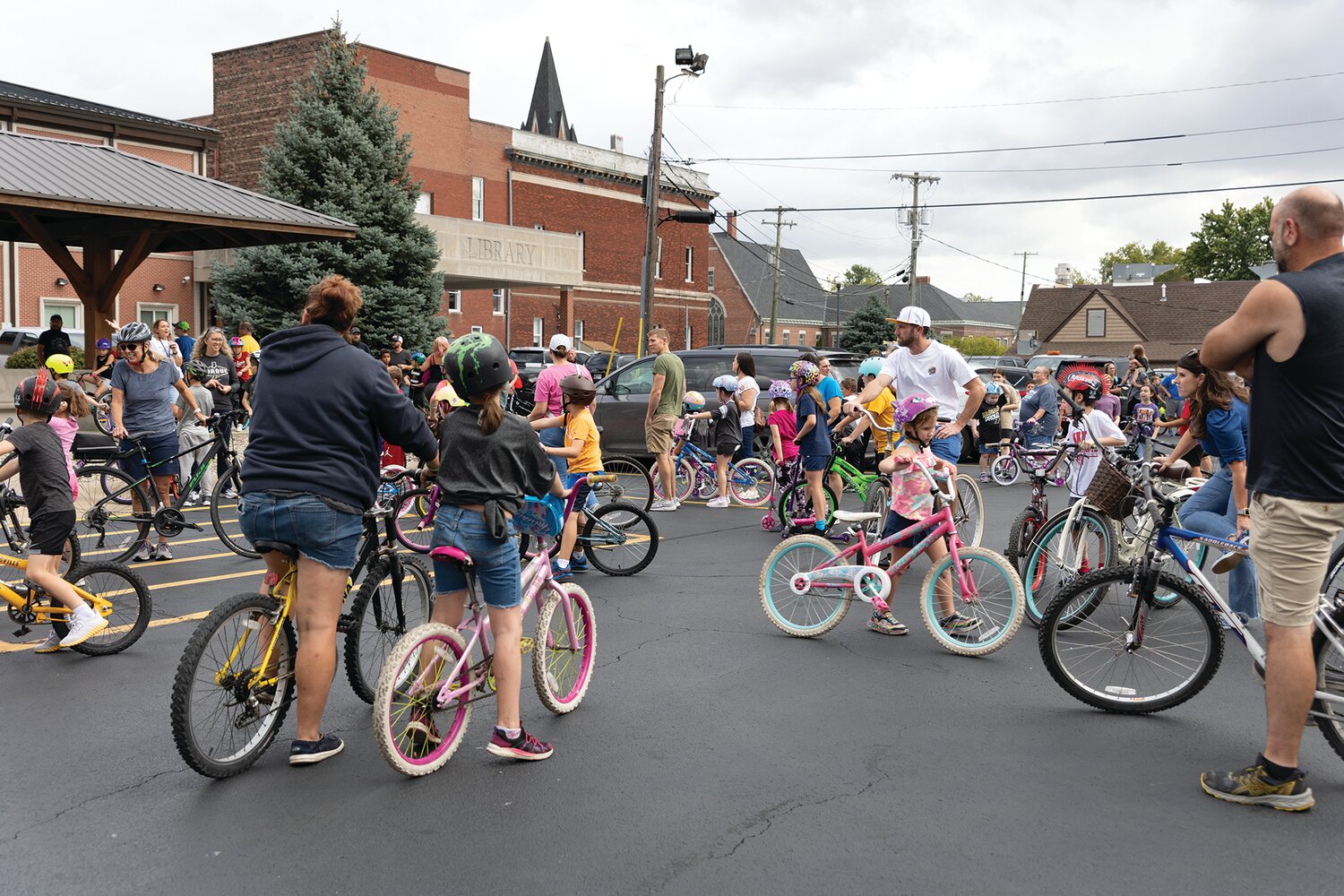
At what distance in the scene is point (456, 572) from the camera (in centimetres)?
466

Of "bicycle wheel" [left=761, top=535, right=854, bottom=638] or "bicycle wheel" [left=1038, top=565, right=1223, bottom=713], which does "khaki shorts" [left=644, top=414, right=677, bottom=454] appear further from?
"bicycle wheel" [left=1038, top=565, right=1223, bottom=713]

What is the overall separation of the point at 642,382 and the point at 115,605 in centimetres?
1097

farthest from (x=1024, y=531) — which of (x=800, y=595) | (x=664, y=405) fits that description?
(x=664, y=405)

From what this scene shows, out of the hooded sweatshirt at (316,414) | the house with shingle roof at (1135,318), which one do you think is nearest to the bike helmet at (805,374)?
the hooded sweatshirt at (316,414)

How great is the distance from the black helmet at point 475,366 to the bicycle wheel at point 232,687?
3.84 ft

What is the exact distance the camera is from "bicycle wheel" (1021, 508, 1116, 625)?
283 inches

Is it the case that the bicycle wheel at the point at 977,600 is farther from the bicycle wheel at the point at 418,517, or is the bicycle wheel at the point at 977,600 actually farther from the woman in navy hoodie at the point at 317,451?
the bicycle wheel at the point at 418,517

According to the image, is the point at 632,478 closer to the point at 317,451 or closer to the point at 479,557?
the point at 479,557

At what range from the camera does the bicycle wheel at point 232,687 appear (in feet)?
14.0

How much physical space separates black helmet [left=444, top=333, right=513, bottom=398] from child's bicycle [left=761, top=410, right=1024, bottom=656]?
291 centimetres

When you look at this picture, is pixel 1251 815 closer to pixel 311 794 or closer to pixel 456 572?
pixel 456 572

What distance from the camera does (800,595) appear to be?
279 inches

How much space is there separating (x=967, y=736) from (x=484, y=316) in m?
43.8

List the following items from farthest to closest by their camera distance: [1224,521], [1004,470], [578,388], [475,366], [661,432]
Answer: [1004,470] → [661,432] → [578,388] → [1224,521] → [475,366]
